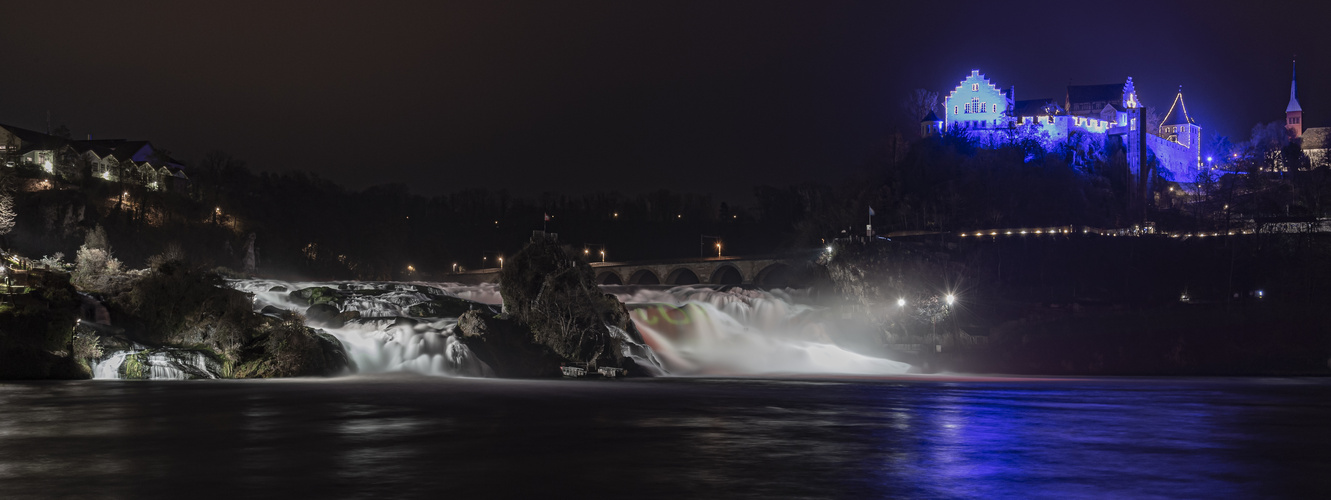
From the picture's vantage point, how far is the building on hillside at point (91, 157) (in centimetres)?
10162

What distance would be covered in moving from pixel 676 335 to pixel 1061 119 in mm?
73647

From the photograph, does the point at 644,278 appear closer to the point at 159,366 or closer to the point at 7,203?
the point at 7,203

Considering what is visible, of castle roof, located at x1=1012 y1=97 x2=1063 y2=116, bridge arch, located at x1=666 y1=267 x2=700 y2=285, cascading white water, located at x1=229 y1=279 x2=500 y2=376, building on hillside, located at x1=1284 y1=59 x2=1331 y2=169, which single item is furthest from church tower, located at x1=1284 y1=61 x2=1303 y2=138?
cascading white water, located at x1=229 y1=279 x2=500 y2=376

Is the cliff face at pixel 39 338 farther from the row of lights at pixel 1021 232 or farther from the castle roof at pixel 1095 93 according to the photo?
the castle roof at pixel 1095 93

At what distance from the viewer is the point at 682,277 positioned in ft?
377

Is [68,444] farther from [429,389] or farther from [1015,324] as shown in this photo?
[1015,324]

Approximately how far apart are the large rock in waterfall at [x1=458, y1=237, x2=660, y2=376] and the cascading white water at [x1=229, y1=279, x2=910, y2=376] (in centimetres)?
107

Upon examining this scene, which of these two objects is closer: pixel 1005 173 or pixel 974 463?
pixel 974 463

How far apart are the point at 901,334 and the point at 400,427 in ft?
151

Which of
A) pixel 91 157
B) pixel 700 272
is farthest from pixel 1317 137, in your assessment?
pixel 91 157

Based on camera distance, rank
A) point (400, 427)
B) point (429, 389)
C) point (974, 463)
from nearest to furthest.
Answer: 1. point (974, 463)
2. point (400, 427)
3. point (429, 389)

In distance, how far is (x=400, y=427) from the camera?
25.9 metres

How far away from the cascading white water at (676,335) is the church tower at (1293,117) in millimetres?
101323

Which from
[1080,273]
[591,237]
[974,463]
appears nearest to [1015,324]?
[1080,273]
